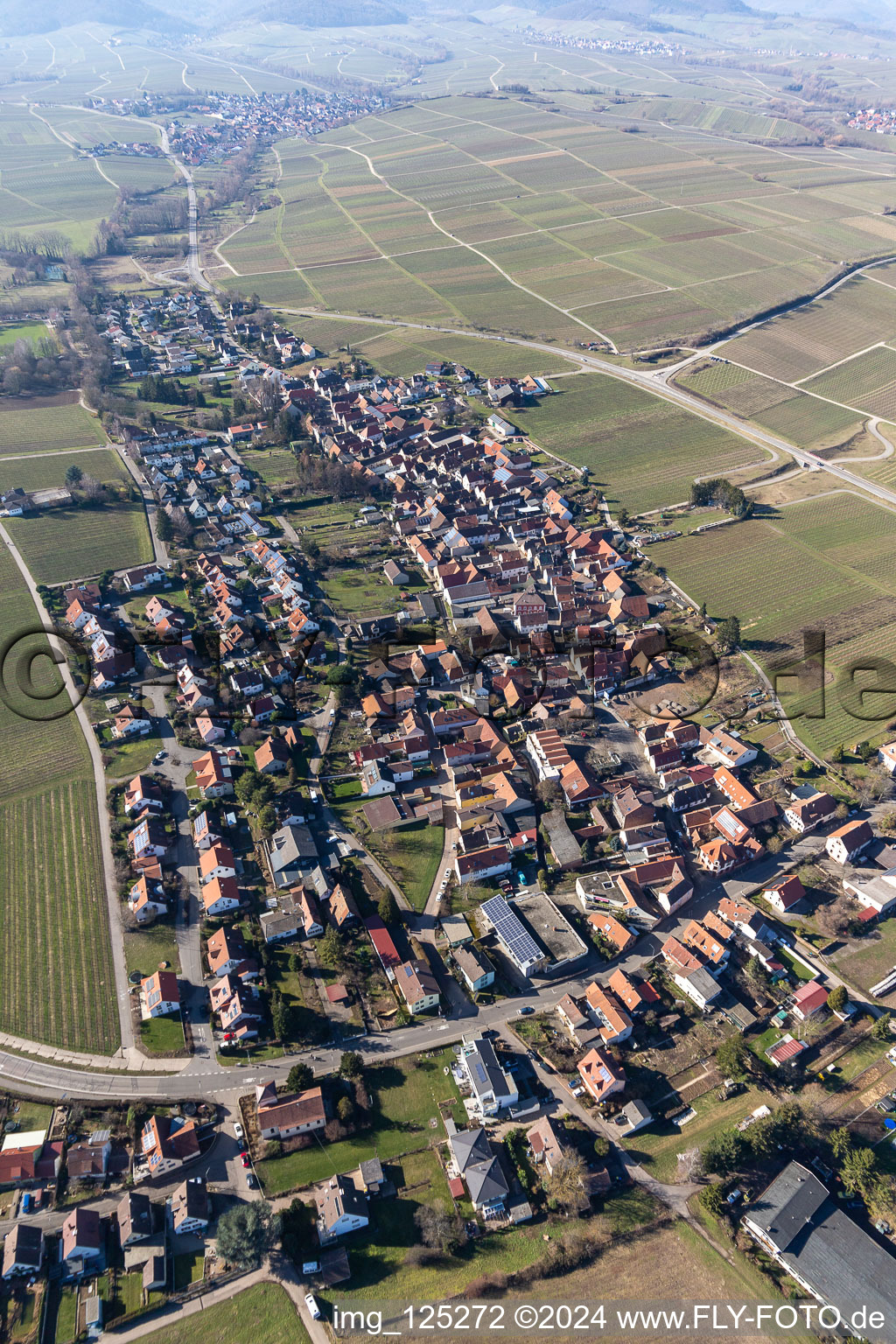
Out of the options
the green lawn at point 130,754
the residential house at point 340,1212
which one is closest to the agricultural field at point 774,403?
the green lawn at point 130,754

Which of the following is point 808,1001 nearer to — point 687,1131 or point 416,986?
point 687,1131

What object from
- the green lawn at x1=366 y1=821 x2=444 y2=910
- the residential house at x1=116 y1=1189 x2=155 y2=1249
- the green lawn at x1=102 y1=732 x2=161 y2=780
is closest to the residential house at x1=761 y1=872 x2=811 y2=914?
the green lawn at x1=366 y1=821 x2=444 y2=910

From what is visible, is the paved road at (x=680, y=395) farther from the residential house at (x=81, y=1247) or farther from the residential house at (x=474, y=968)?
the residential house at (x=81, y=1247)

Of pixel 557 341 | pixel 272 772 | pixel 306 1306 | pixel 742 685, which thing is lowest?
pixel 306 1306

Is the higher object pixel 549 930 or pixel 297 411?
pixel 297 411

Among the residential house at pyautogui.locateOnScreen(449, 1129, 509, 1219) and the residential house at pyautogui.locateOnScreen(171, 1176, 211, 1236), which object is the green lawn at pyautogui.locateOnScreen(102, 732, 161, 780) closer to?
the residential house at pyautogui.locateOnScreen(171, 1176, 211, 1236)

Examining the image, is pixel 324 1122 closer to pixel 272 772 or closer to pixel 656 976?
pixel 656 976

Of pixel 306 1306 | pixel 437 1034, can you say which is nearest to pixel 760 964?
pixel 437 1034
